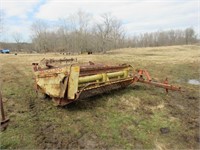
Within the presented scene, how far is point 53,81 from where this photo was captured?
4930 millimetres

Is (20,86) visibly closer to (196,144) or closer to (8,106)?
(8,106)

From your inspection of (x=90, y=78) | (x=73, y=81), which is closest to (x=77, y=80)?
(x=73, y=81)

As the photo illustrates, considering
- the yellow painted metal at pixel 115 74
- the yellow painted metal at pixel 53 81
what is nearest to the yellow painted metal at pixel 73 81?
the yellow painted metal at pixel 53 81

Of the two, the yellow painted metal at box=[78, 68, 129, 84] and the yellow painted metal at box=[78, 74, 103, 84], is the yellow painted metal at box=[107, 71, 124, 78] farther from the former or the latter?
the yellow painted metal at box=[78, 74, 103, 84]

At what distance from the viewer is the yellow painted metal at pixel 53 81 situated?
4.68m

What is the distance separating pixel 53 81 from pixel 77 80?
68 centimetres

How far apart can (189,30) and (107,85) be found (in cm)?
8336

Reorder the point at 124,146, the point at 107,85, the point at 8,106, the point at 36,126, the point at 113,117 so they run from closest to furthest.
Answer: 1. the point at 124,146
2. the point at 36,126
3. the point at 113,117
4. the point at 8,106
5. the point at 107,85

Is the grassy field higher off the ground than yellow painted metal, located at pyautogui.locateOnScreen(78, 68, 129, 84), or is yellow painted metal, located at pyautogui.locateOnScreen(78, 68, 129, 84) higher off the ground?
yellow painted metal, located at pyautogui.locateOnScreen(78, 68, 129, 84)

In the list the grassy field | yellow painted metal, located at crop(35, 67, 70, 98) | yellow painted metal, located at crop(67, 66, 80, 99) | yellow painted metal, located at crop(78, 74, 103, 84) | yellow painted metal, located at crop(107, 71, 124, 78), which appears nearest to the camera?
the grassy field

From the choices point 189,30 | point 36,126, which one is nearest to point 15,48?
point 189,30

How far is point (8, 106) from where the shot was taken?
5176mm

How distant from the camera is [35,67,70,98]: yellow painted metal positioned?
184 inches

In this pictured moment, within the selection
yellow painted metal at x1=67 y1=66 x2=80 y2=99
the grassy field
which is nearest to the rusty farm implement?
yellow painted metal at x1=67 y1=66 x2=80 y2=99
